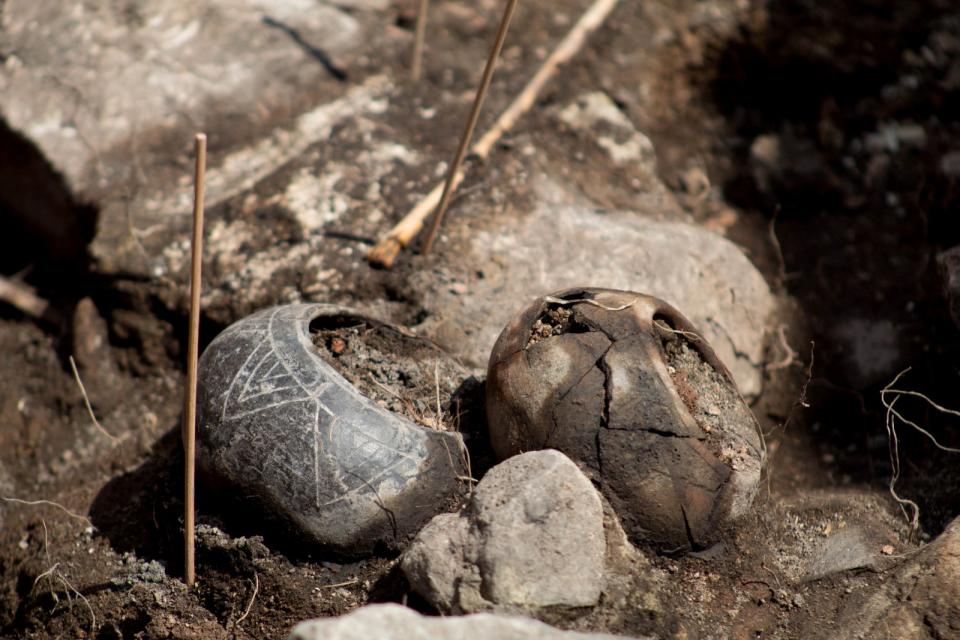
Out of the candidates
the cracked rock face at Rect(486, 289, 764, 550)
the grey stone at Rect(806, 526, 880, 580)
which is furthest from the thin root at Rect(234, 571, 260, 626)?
the grey stone at Rect(806, 526, 880, 580)

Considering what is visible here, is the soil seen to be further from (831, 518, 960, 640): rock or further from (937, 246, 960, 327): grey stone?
(937, 246, 960, 327): grey stone

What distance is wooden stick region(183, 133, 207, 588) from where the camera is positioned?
2168mm

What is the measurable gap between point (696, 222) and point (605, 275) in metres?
1.01

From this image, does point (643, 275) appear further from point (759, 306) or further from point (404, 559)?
point (404, 559)

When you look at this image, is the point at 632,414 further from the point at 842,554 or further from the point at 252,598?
the point at 252,598

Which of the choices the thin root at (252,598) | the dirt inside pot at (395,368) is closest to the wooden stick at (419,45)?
the dirt inside pot at (395,368)

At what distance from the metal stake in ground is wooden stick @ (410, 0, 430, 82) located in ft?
2.82

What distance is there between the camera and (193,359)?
2352 millimetres

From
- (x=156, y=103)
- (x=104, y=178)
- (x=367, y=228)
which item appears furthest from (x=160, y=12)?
(x=367, y=228)

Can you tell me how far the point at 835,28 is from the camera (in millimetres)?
4957

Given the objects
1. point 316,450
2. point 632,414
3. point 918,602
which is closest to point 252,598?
point 316,450

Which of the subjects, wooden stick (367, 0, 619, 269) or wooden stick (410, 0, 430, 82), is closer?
wooden stick (367, 0, 619, 269)

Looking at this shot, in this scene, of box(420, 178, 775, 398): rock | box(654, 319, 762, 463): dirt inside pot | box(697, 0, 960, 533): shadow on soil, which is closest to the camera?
box(654, 319, 762, 463): dirt inside pot

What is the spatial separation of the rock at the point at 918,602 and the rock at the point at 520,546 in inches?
33.9
